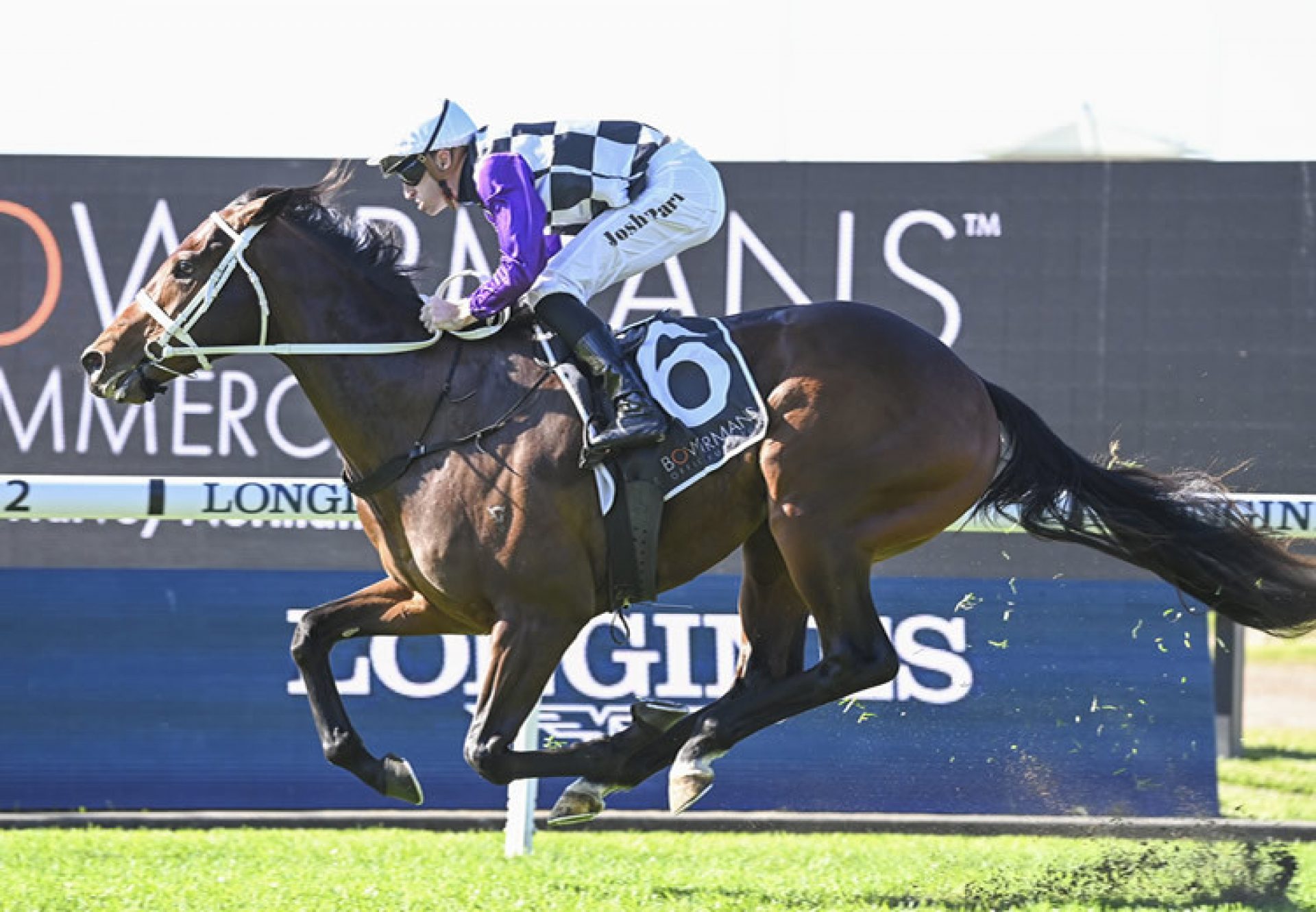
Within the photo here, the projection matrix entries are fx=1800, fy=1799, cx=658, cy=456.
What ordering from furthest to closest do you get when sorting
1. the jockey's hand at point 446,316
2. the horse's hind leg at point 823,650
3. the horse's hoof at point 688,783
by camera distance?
the jockey's hand at point 446,316
the horse's hind leg at point 823,650
the horse's hoof at point 688,783

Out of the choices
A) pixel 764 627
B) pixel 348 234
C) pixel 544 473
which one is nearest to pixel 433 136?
pixel 348 234

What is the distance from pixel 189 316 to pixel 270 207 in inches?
14.0

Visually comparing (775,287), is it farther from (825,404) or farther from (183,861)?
(183,861)

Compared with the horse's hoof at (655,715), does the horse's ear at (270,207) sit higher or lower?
higher

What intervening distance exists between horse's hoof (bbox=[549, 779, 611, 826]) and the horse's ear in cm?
166

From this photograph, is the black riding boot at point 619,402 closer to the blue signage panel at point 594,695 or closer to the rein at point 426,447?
the rein at point 426,447

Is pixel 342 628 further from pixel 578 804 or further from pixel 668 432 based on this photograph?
pixel 668 432

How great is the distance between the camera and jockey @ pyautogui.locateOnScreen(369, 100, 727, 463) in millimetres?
4477

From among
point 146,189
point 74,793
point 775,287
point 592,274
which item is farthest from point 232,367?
point 592,274

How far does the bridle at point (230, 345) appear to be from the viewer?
458 centimetres

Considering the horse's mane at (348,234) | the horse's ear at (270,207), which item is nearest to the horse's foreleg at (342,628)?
the horse's mane at (348,234)

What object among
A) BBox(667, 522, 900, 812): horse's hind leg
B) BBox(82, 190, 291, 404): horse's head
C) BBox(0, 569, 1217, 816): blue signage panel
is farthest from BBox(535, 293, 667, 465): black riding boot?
BBox(0, 569, 1217, 816): blue signage panel

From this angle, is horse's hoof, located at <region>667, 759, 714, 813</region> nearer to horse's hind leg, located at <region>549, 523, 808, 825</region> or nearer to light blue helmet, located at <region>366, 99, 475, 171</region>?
horse's hind leg, located at <region>549, 523, 808, 825</region>

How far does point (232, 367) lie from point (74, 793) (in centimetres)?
169
